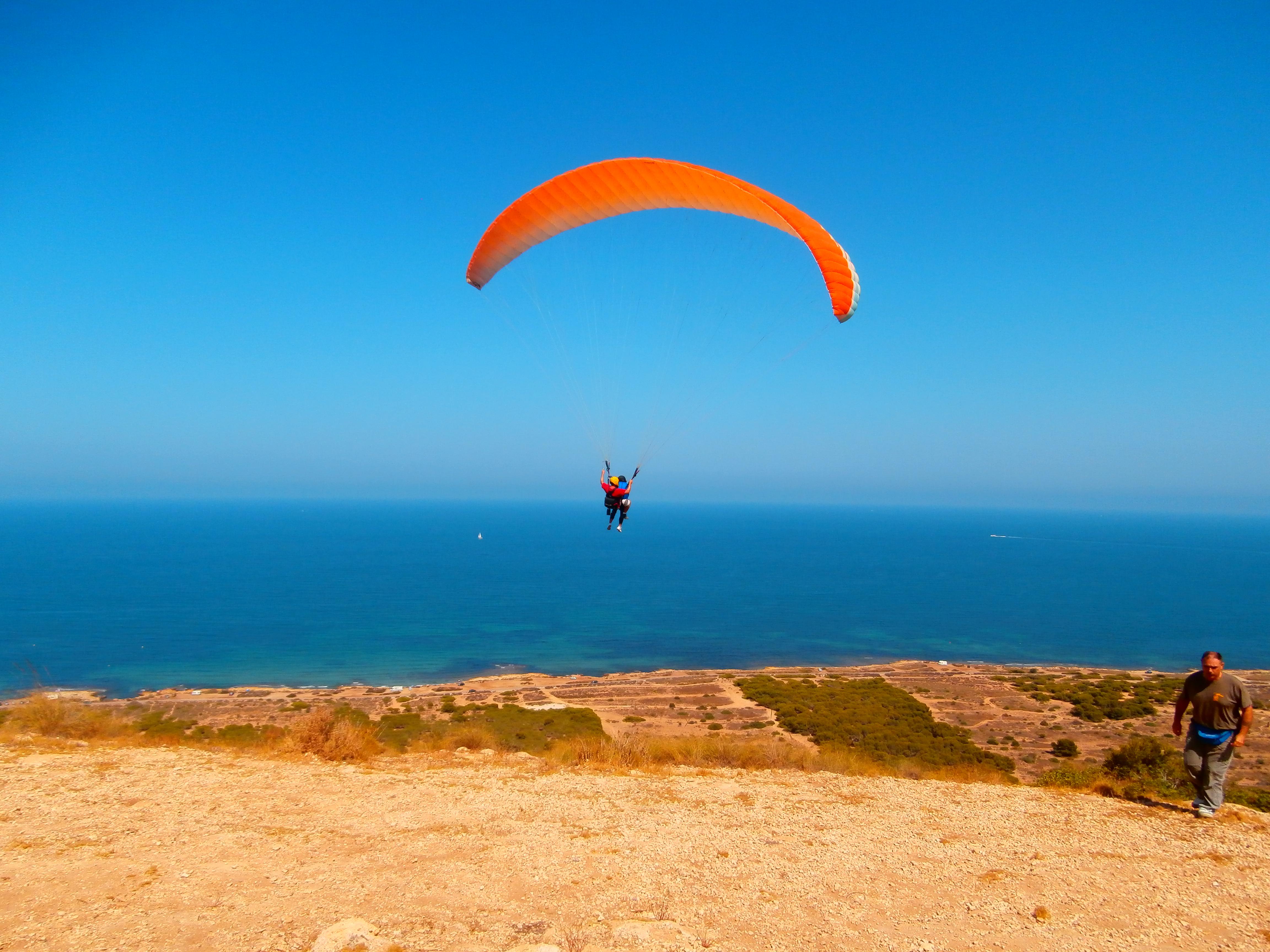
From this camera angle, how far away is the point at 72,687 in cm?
3578

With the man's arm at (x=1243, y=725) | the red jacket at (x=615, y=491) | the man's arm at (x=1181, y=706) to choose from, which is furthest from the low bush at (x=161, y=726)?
the man's arm at (x=1243, y=725)

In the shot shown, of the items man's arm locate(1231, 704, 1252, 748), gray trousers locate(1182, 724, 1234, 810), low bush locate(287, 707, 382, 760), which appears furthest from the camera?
low bush locate(287, 707, 382, 760)

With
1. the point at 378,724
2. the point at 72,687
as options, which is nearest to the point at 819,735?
the point at 378,724

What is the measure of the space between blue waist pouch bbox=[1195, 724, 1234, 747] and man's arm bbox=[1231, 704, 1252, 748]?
0.09 meters

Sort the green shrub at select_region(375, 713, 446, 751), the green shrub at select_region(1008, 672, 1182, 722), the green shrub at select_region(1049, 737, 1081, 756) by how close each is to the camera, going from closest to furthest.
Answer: the green shrub at select_region(375, 713, 446, 751), the green shrub at select_region(1049, 737, 1081, 756), the green shrub at select_region(1008, 672, 1182, 722)

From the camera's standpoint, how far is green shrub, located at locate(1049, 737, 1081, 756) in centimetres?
1894

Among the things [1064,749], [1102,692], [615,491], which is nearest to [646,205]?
[615,491]

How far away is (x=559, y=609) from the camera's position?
6581cm

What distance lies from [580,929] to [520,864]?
118 centimetres

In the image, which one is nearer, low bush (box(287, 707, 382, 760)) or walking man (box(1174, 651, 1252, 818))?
walking man (box(1174, 651, 1252, 818))

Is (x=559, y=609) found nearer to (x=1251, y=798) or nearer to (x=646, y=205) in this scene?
(x=646, y=205)

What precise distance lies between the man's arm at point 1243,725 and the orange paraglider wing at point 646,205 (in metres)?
6.88

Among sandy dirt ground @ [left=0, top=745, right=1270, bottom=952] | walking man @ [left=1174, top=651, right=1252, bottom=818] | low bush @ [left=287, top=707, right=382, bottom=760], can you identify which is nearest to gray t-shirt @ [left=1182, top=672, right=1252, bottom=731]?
A: walking man @ [left=1174, top=651, right=1252, bottom=818]

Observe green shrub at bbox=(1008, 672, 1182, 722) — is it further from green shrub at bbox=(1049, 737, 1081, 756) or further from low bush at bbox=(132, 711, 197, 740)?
low bush at bbox=(132, 711, 197, 740)
